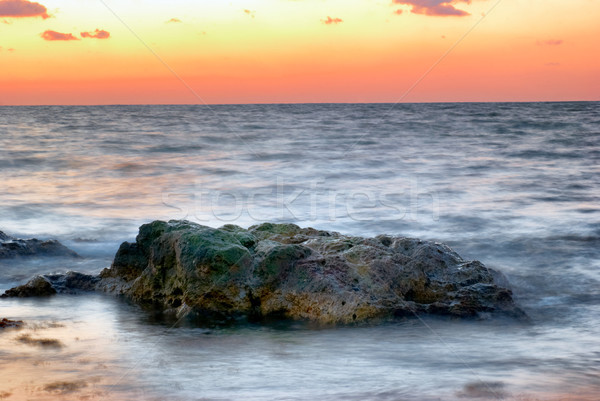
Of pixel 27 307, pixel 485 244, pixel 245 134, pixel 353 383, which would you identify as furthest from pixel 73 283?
pixel 245 134

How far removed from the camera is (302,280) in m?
6.36

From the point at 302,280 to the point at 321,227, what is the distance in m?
5.55

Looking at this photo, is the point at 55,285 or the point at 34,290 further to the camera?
the point at 55,285

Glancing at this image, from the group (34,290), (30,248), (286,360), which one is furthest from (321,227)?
(286,360)

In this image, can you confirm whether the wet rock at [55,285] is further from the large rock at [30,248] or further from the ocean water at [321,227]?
the large rock at [30,248]

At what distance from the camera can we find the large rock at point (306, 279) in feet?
20.5

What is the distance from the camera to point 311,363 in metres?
5.12

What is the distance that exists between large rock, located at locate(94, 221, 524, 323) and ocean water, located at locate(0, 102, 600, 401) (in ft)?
0.91

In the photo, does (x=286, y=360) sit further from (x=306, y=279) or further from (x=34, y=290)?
(x=34, y=290)

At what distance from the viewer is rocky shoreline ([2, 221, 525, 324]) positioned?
6254mm

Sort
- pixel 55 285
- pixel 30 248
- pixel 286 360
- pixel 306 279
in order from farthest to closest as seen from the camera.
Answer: pixel 30 248
pixel 55 285
pixel 306 279
pixel 286 360

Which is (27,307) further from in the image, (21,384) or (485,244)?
(485,244)

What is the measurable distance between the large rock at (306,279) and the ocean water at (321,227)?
28 centimetres

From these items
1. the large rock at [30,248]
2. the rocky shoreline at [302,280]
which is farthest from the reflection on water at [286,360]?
the large rock at [30,248]
